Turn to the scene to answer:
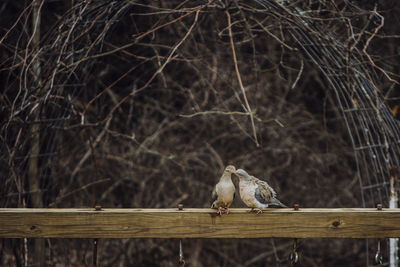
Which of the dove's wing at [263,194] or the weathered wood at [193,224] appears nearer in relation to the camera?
the weathered wood at [193,224]

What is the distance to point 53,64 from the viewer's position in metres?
2.65

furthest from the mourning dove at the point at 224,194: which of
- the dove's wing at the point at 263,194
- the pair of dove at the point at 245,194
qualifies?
the dove's wing at the point at 263,194

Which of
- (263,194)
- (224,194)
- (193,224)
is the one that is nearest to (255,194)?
(263,194)

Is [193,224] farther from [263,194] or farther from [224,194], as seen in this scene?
[263,194]

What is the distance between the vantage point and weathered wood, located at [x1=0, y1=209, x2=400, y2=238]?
5.98 feet

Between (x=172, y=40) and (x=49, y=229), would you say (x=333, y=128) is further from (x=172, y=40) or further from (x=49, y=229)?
(x=49, y=229)

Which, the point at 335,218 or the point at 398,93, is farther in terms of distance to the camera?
the point at 398,93

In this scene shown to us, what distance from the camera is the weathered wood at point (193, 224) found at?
5.98 ft

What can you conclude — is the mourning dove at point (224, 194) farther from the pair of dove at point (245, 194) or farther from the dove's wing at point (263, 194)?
the dove's wing at point (263, 194)

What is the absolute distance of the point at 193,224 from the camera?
182cm

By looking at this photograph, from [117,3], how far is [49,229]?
1.52 metres

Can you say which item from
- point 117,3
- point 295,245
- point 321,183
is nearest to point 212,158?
point 321,183

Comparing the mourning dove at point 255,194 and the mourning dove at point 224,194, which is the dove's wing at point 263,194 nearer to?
the mourning dove at point 255,194

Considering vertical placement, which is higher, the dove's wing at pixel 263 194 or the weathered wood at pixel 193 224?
the dove's wing at pixel 263 194
